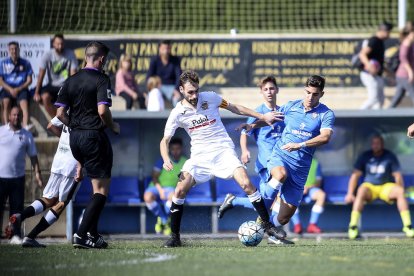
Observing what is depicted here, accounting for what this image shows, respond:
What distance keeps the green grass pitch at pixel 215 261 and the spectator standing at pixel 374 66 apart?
6.16m

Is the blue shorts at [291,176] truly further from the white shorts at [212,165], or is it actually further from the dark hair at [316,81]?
the dark hair at [316,81]

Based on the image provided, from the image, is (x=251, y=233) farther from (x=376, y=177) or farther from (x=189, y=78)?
(x=376, y=177)

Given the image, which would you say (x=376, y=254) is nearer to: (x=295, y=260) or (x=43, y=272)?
(x=295, y=260)

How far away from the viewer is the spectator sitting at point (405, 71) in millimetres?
16859

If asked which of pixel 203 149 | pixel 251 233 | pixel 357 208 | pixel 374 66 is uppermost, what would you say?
pixel 374 66

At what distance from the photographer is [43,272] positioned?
8781 millimetres

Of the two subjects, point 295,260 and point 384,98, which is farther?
point 384,98

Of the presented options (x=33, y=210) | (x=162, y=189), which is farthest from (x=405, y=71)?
(x=33, y=210)

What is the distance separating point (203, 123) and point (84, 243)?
5.67ft

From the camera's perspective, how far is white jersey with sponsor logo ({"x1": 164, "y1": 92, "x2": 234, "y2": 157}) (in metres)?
11.2

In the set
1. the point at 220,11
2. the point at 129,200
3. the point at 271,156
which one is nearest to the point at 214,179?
the point at 129,200

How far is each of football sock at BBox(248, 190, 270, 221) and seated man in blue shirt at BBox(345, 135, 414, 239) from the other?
4.09 metres

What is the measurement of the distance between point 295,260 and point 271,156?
2778 millimetres

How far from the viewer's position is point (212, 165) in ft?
36.9
